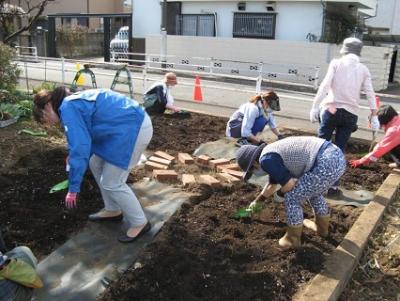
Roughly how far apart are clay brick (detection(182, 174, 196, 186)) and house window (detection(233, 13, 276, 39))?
15920 mm

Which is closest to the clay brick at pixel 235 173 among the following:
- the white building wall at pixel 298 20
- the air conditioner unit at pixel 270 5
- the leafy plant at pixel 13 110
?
the leafy plant at pixel 13 110

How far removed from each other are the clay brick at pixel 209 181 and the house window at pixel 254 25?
15.9m

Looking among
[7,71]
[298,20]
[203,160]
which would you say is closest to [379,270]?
[203,160]

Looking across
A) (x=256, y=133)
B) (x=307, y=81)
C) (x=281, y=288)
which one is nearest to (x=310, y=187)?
(x=281, y=288)

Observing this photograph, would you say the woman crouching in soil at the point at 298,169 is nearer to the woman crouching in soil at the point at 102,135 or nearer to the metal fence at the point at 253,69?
the woman crouching in soil at the point at 102,135

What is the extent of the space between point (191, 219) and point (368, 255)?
1.45 m

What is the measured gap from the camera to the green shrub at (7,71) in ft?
23.7

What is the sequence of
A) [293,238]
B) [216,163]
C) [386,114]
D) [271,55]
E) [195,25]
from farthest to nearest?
[195,25] → [271,55] → [386,114] → [216,163] → [293,238]

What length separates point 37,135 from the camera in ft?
20.0

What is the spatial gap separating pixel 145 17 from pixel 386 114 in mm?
19421

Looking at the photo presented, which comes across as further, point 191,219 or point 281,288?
point 191,219

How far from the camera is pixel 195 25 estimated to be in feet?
70.6

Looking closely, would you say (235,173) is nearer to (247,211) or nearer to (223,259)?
(247,211)

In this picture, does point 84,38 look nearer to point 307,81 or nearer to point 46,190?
point 307,81
